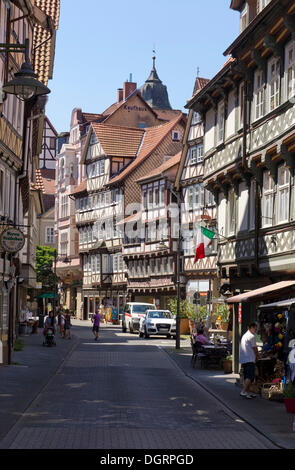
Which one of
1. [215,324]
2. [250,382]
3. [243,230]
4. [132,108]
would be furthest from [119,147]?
[250,382]

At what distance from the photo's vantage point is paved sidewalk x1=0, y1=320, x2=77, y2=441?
51.5 feet

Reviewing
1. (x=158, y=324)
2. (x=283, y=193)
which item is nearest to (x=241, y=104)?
(x=283, y=193)

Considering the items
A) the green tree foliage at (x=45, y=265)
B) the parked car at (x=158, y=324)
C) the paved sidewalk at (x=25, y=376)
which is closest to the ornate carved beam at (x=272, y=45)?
the paved sidewalk at (x=25, y=376)

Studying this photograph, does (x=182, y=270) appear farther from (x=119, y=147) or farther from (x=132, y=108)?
(x=132, y=108)

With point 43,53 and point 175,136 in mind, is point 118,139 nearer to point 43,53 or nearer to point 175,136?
point 175,136

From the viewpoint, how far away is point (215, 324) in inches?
2050

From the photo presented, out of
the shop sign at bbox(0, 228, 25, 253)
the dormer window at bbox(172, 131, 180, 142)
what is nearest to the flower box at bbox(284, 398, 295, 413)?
the shop sign at bbox(0, 228, 25, 253)

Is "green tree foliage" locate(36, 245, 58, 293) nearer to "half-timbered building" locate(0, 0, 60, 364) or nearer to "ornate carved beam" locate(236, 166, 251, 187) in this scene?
"half-timbered building" locate(0, 0, 60, 364)

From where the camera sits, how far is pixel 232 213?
3023 centimetres

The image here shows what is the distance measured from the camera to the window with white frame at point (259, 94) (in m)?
26.4

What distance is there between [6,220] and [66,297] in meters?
72.6

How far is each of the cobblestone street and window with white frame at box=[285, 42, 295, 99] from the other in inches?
321

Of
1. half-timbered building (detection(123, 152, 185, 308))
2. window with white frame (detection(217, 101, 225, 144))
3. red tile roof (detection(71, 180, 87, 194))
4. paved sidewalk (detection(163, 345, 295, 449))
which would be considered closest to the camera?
paved sidewalk (detection(163, 345, 295, 449))

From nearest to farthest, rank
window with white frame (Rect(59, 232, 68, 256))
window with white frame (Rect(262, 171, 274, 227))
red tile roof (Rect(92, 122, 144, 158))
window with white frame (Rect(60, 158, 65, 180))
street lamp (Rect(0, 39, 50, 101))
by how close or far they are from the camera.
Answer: street lamp (Rect(0, 39, 50, 101))
window with white frame (Rect(262, 171, 274, 227))
red tile roof (Rect(92, 122, 144, 158))
window with white frame (Rect(59, 232, 68, 256))
window with white frame (Rect(60, 158, 65, 180))
